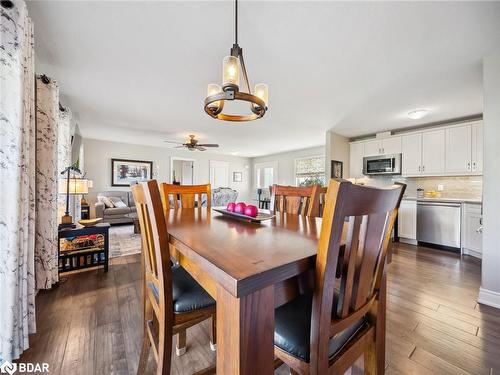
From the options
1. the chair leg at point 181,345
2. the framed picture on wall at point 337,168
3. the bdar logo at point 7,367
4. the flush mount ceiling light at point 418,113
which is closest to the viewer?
the bdar logo at point 7,367

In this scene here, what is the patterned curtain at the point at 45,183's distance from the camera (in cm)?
204

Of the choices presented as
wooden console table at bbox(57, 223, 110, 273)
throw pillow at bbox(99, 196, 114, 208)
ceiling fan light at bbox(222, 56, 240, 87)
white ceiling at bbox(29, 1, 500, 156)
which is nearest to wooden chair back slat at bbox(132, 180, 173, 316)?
ceiling fan light at bbox(222, 56, 240, 87)

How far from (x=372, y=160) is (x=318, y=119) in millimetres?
1669

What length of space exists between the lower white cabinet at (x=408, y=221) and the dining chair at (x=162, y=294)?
4224mm

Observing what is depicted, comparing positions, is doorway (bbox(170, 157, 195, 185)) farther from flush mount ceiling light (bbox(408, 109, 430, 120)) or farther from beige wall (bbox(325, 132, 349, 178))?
flush mount ceiling light (bbox(408, 109, 430, 120))

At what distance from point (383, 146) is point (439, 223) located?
174 centimetres

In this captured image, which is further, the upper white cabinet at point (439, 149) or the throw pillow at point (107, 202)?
the throw pillow at point (107, 202)

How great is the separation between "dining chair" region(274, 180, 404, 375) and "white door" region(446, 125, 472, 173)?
398 centimetres

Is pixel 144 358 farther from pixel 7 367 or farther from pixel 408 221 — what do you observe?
pixel 408 221

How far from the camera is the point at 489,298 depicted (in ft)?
6.40

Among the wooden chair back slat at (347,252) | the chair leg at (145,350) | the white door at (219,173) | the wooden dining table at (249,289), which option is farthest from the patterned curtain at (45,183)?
the white door at (219,173)

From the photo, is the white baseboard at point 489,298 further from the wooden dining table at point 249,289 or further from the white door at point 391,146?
the white door at point 391,146

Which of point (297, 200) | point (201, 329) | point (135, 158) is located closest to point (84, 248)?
point (201, 329)

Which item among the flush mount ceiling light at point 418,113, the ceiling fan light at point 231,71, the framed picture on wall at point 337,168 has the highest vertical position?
the flush mount ceiling light at point 418,113
